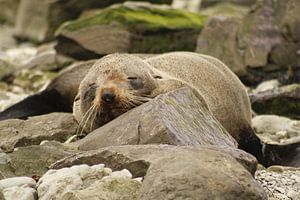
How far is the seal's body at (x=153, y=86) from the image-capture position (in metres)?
6.74

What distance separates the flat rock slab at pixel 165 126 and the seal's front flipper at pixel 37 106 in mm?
2933

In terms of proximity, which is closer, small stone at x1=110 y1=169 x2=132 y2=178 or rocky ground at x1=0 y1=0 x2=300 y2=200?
rocky ground at x1=0 y1=0 x2=300 y2=200

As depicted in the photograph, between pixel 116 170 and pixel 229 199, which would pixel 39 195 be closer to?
pixel 116 170

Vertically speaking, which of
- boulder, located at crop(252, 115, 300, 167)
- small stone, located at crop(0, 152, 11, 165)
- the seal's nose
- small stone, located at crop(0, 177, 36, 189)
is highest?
the seal's nose

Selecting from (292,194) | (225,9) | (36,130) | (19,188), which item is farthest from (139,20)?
(19,188)

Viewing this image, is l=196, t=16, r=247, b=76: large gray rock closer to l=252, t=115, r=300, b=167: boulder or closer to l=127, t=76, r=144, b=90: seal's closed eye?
l=252, t=115, r=300, b=167: boulder

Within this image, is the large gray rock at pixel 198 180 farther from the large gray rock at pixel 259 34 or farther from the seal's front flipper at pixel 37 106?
the large gray rock at pixel 259 34

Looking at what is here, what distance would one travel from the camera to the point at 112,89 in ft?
21.7

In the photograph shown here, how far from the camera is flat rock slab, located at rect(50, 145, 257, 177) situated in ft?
→ 16.6

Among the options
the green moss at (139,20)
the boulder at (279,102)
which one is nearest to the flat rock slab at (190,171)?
the boulder at (279,102)

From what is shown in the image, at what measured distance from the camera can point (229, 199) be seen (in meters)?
4.46

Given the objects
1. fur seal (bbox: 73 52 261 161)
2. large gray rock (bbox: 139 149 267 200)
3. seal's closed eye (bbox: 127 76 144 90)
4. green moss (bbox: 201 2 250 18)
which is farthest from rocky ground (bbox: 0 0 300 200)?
green moss (bbox: 201 2 250 18)

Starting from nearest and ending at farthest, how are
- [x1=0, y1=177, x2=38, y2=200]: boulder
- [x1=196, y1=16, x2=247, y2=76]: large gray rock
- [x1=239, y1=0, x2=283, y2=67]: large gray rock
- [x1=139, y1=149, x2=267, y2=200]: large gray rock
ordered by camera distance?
[x1=139, y1=149, x2=267, y2=200]: large gray rock < [x1=0, y1=177, x2=38, y2=200]: boulder < [x1=239, y1=0, x2=283, y2=67]: large gray rock < [x1=196, y1=16, x2=247, y2=76]: large gray rock

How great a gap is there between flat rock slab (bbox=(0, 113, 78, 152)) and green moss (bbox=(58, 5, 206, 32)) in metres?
6.24
